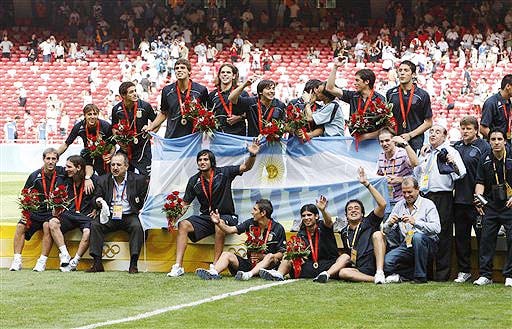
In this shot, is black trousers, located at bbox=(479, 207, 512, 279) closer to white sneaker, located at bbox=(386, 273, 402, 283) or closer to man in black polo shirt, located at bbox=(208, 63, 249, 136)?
white sneaker, located at bbox=(386, 273, 402, 283)

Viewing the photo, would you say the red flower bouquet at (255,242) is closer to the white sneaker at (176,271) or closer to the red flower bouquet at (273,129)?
the white sneaker at (176,271)

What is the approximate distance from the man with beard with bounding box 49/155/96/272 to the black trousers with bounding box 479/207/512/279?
15.3ft

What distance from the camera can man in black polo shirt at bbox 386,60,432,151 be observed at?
12.6m

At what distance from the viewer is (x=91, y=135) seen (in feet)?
45.4

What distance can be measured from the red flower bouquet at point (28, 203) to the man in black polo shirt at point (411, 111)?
14.2 ft

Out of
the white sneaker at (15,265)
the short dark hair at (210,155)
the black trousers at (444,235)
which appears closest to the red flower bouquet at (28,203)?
the white sneaker at (15,265)

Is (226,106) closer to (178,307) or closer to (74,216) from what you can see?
(74,216)

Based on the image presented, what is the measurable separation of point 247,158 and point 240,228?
1.01 m

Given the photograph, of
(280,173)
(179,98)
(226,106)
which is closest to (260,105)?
(226,106)

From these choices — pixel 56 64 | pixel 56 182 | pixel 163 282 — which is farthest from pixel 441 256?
pixel 56 64

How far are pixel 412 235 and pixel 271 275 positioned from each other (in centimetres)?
154

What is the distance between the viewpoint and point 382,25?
4341 centimetres

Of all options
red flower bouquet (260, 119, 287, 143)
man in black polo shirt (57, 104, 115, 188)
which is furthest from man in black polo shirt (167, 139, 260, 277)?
man in black polo shirt (57, 104, 115, 188)

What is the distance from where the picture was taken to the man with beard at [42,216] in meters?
13.5
